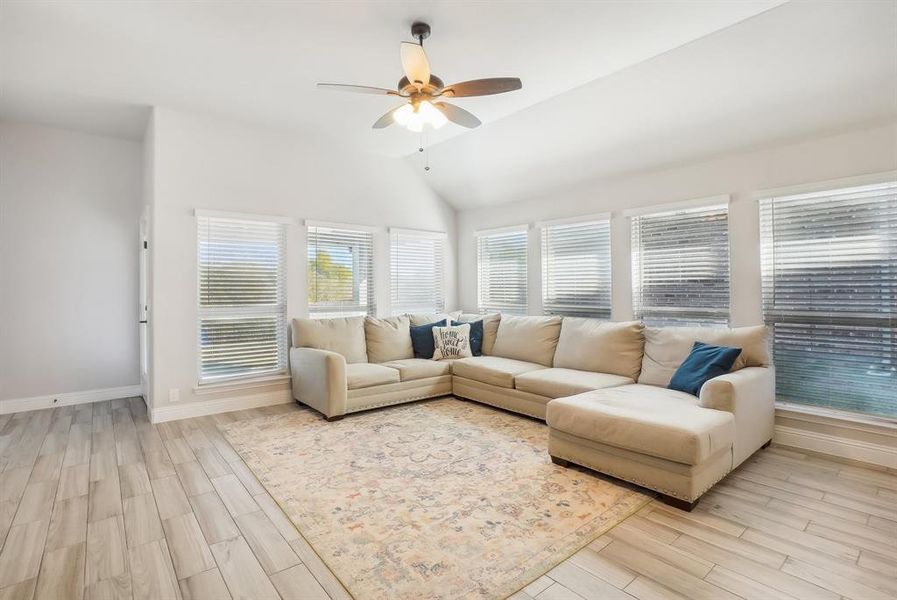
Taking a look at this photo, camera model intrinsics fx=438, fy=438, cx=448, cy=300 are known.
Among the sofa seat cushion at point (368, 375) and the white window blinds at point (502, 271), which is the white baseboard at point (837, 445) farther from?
the sofa seat cushion at point (368, 375)

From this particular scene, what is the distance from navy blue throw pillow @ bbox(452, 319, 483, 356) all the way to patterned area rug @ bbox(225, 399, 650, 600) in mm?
1392

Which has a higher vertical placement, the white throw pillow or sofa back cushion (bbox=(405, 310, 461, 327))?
sofa back cushion (bbox=(405, 310, 461, 327))

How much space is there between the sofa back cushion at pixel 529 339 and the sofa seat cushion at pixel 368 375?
Answer: 1.34m

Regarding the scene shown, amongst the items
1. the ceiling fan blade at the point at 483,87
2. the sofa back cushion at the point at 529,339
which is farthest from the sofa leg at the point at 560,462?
the ceiling fan blade at the point at 483,87

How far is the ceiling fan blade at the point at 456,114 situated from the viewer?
300 cm

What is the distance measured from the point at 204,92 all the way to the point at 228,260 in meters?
1.57

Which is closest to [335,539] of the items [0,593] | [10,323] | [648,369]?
[0,593]

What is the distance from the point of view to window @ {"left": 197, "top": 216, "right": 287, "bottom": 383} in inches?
172

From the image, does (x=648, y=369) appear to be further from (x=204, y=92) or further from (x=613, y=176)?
(x=204, y=92)

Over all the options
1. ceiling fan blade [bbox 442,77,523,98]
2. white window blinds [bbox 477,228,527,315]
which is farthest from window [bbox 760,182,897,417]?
white window blinds [bbox 477,228,527,315]

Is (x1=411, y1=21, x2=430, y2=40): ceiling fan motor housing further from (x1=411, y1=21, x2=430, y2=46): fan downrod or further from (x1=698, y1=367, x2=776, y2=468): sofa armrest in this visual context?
(x1=698, y1=367, x2=776, y2=468): sofa armrest

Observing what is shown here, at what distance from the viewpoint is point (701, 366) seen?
128 inches

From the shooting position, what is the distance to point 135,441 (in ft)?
11.8

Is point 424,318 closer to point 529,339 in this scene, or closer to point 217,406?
point 529,339
